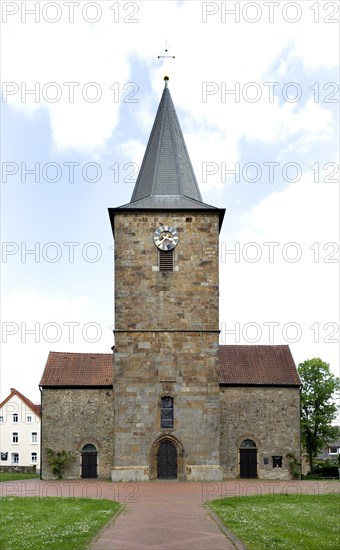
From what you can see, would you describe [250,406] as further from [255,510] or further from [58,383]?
[255,510]

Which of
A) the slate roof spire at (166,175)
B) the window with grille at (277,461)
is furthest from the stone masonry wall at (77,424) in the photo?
the slate roof spire at (166,175)

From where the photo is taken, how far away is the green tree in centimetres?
4578

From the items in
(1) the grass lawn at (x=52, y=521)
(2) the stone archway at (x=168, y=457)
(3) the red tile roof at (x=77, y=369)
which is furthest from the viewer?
(3) the red tile roof at (x=77, y=369)

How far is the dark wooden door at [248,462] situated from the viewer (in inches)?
1371

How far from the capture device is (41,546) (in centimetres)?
1201

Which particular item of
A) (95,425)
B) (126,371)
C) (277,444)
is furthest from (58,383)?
(277,444)

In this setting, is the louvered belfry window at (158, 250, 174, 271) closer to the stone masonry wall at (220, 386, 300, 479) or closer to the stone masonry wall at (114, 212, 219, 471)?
the stone masonry wall at (114, 212, 219, 471)

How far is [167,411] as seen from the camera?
31438mm

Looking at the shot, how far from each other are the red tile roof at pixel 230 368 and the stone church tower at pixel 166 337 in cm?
511

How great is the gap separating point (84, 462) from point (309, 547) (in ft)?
81.6

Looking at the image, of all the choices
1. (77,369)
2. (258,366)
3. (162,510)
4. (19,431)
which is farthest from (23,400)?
(162,510)

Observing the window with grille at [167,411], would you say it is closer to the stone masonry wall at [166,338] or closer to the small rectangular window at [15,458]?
the stone masonry wall at [166,338]

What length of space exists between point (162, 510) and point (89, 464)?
58.3 ft

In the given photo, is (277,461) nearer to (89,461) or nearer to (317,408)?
(89,461)
